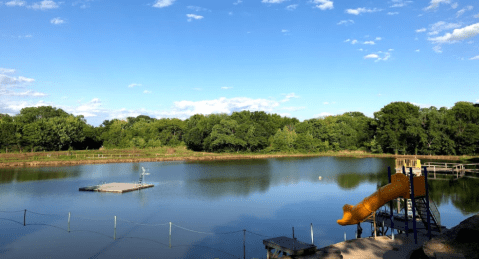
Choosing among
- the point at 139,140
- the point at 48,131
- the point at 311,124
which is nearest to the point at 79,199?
the point at 48,131

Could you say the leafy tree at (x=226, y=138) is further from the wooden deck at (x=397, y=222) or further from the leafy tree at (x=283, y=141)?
the wooden deck at (x=397, y=222)

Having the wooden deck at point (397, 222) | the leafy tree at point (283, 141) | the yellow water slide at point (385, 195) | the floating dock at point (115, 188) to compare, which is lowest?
the floating dock at point (115, 188)

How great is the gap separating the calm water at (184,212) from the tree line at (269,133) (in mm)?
41786

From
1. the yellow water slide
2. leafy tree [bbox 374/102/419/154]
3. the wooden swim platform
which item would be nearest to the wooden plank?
the wooden swim platform

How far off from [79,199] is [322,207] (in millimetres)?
22684

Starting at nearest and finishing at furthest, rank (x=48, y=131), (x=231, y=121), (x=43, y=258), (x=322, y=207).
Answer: (x=43, y=258) → (x=322, y=207) → (x=48, y=131) → (x=231, y=121)

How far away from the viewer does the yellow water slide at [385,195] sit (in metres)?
14.7

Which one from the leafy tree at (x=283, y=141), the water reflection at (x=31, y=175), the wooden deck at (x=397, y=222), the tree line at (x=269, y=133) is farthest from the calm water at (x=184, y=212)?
the leafy tree at (x=283, y=141)

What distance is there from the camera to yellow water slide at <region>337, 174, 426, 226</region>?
14.7 meters

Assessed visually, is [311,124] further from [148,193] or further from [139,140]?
[148,193]

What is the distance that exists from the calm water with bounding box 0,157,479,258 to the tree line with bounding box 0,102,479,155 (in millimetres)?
41786

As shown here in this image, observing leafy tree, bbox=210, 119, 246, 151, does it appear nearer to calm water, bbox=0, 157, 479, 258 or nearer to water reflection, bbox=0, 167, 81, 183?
water reflection, bbox=0, 167, 81, 183

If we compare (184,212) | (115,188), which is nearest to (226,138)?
(115,188)

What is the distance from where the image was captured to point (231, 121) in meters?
95.7
